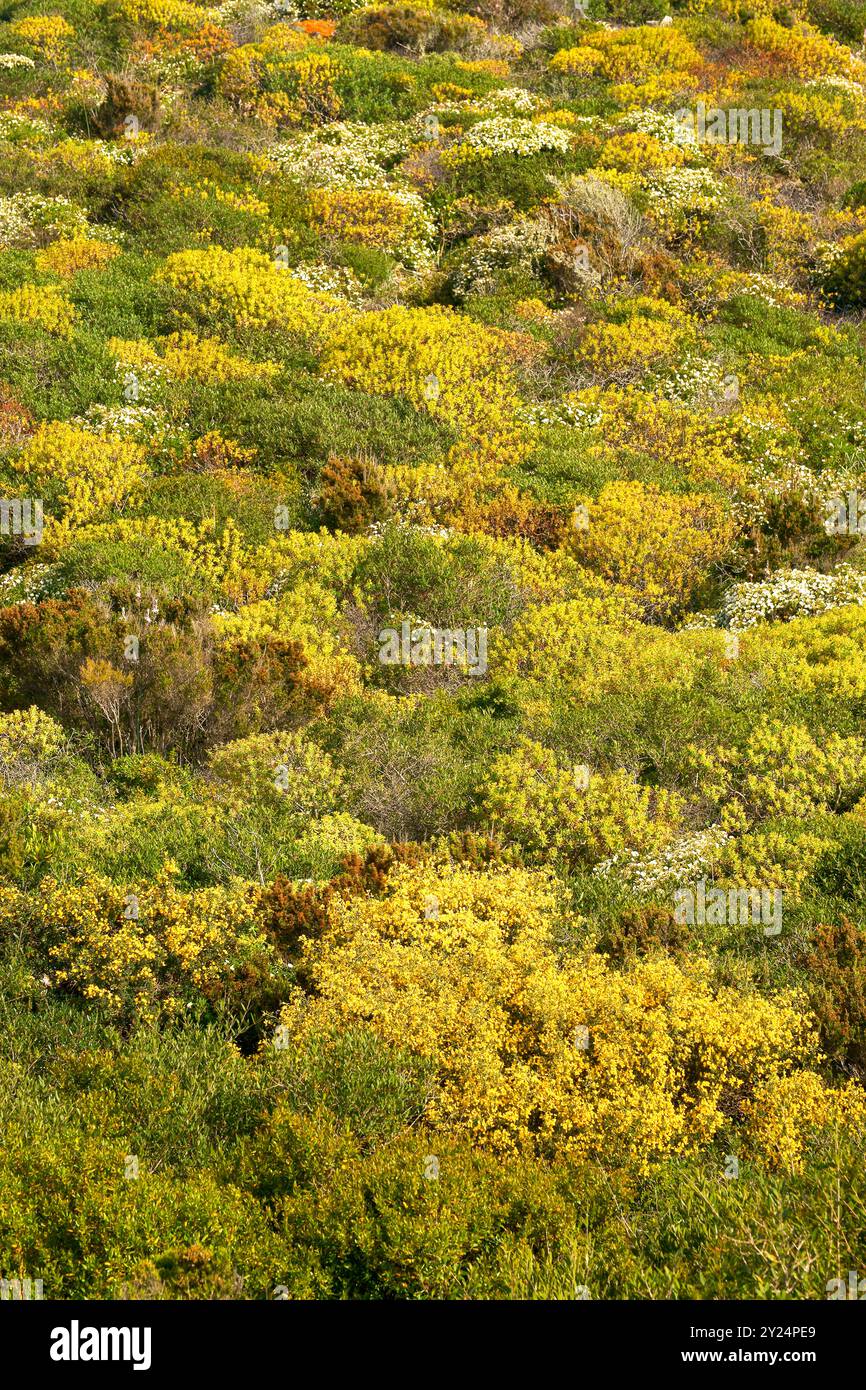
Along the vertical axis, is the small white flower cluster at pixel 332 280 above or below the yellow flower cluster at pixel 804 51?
below

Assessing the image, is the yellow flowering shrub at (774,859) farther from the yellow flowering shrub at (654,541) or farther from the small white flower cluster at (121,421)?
the small white flower cluster at (121,421)

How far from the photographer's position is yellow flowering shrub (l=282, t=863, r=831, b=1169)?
816 cm

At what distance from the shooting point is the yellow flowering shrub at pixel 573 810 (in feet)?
38.2

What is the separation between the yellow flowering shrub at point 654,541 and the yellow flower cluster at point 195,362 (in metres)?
6.13

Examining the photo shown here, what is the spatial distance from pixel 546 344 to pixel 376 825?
12.0m

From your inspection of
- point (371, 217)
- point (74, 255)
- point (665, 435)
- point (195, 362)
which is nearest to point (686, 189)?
point (371, 217)

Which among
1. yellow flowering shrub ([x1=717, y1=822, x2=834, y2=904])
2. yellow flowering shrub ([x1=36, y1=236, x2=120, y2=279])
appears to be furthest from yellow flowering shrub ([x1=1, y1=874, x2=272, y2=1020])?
yellow flowering shrub ([x1=36, y1=236, x2=120, y2=279])

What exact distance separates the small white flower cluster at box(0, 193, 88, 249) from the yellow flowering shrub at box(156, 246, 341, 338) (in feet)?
9.46

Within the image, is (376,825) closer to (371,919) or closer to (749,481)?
(371,919)

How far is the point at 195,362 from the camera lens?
64.6 feet

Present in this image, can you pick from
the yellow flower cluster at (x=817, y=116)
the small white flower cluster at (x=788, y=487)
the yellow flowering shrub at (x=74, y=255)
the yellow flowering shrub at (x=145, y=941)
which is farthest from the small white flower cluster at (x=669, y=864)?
the yellow flower cluster at (x=817, y=116)

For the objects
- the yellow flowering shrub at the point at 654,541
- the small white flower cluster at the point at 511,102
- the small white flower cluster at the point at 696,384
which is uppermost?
the small white flower cluster at the point at 511,102

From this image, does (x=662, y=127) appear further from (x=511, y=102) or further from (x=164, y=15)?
(x=164, y=15)
